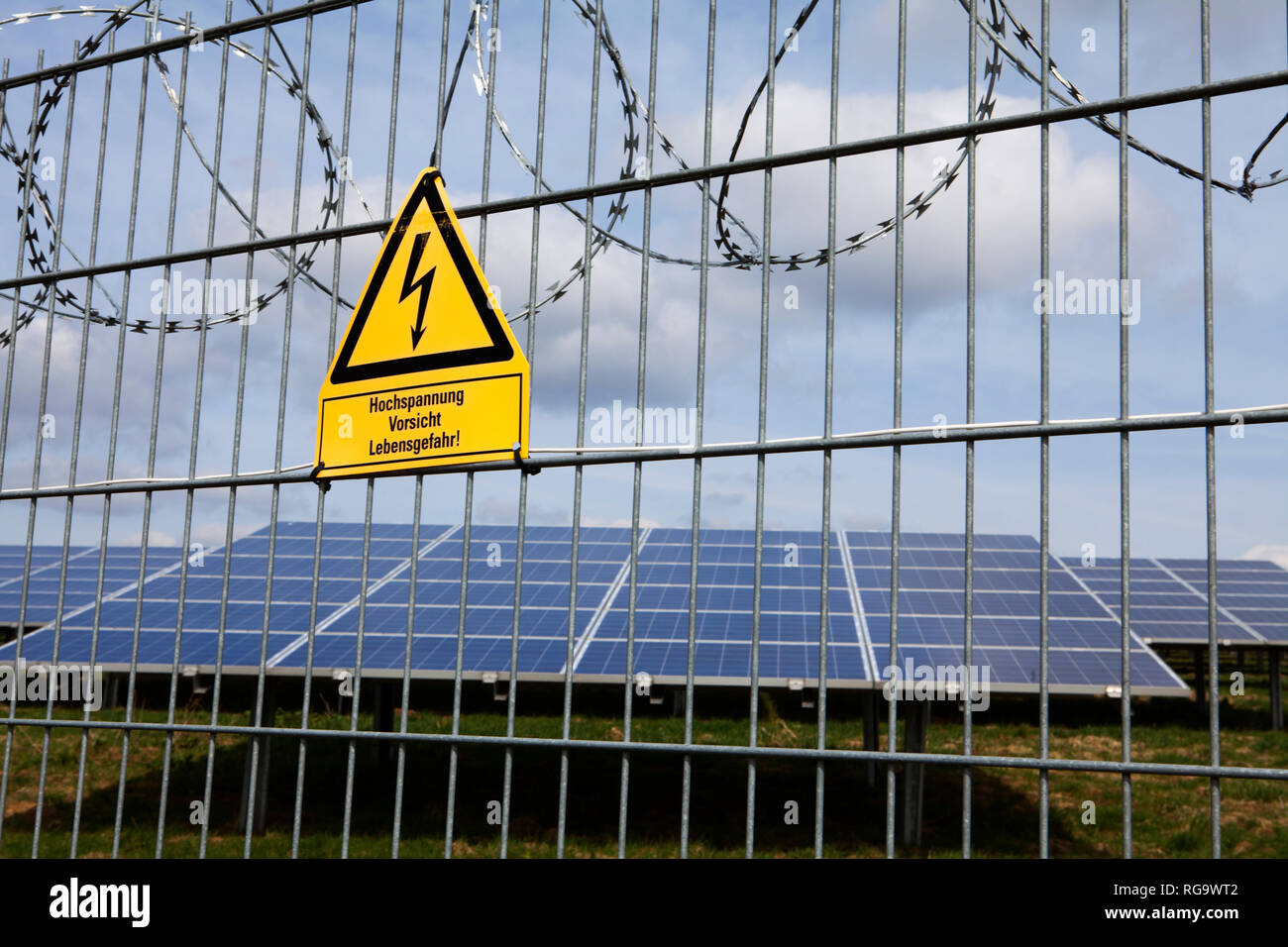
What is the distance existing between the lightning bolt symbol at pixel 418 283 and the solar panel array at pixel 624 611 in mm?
3178

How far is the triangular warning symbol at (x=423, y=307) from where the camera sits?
18.5ft

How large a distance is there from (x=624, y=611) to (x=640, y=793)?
2512mm

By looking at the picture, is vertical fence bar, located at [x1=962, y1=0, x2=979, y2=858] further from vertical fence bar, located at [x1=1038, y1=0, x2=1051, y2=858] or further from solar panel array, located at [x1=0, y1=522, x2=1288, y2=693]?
solar panel array, located at [x1=0, y1=522, x2=1288, y2=693]

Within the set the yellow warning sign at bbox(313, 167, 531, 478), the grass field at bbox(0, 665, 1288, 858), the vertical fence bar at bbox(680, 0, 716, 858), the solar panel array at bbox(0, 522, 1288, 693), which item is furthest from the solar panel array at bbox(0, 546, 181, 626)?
the vertical fence bar at bbox(680, 0, 716, 858)

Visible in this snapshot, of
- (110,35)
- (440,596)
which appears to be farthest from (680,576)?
(110,35)

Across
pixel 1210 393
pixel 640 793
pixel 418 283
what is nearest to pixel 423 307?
pixel 418 283

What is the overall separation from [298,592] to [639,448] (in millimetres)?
12251

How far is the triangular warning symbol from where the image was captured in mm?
5625

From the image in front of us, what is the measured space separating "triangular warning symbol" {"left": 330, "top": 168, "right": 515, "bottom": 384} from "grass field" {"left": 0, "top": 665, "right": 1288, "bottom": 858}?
24.4ft

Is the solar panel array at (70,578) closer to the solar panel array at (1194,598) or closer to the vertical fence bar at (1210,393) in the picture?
the vertical fence bar at (1210,393)

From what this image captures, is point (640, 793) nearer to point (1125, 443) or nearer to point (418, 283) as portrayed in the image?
point (418, 283)

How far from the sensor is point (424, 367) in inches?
229

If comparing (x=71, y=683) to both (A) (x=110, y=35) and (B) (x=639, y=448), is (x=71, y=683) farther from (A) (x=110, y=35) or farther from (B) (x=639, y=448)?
(B) (x=639, y=448)
